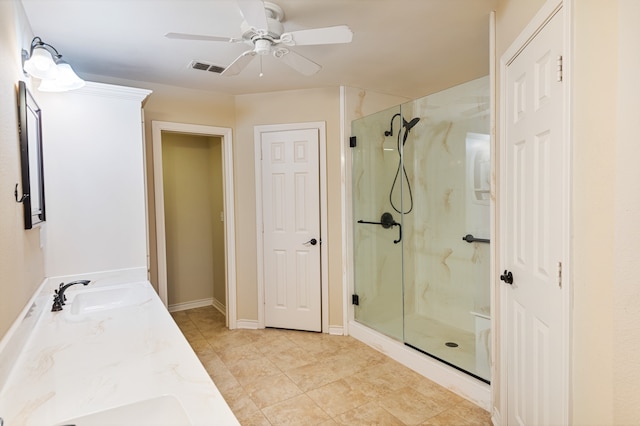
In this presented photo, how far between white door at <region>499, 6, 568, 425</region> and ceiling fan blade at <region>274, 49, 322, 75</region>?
1.11 metres

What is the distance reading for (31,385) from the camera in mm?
1072

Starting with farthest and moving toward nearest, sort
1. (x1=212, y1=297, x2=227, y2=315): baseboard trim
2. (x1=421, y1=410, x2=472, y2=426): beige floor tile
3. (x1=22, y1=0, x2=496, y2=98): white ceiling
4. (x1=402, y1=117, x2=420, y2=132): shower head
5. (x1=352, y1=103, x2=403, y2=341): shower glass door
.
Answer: (x1=212, y1=297, x2=227, y2=315): baseboard trim
(x1=352, y1=103, x2=403, y2=341): shower glass door
(x1=402, y1=117, x2=420, y2=132): shower head
(x1=421, y1=410, x2=472, y2=426): beige floor tile
(x1=22, y1=0, x2=496, y2=98): white ceiling

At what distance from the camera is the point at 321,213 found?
3.55 metres

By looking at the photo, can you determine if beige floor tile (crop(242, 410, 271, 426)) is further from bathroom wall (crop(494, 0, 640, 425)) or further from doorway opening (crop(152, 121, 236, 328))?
doorway opening (crop(152, 121, 236, 328))

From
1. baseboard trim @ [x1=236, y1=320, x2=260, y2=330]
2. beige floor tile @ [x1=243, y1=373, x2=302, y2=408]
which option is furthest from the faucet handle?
baseboard trim @ [x1=236, y1=320, x2=260, y2=330]

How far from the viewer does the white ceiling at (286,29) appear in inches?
76.4

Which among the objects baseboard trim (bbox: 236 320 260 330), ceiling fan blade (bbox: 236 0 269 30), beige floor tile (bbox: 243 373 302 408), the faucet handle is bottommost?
beige floor tile (bbox: 243 373 302 408)

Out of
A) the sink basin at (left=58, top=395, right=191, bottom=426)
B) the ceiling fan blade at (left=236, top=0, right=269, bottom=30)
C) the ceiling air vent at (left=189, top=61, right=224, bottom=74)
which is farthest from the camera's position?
the ceiling air vent at (left=189, top=61, right=224, bottom=74)

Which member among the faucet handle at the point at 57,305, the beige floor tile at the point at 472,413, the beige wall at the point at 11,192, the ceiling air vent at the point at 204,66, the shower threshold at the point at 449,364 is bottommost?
the beige floor tile at the point at 472,413

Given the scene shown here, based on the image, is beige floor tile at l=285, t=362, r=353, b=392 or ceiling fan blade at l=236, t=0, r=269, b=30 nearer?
ceiling fan blade at l=236, t=0, r=269, b=30

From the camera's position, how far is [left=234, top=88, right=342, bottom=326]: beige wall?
3.50 metres

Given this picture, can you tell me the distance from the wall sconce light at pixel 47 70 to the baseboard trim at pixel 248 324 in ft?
8.67

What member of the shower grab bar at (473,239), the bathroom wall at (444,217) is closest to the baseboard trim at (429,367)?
the bathroom wall at (444,217)

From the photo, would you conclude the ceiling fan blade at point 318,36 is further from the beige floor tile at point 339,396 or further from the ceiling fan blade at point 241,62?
the beige floor tile at point 339,396
